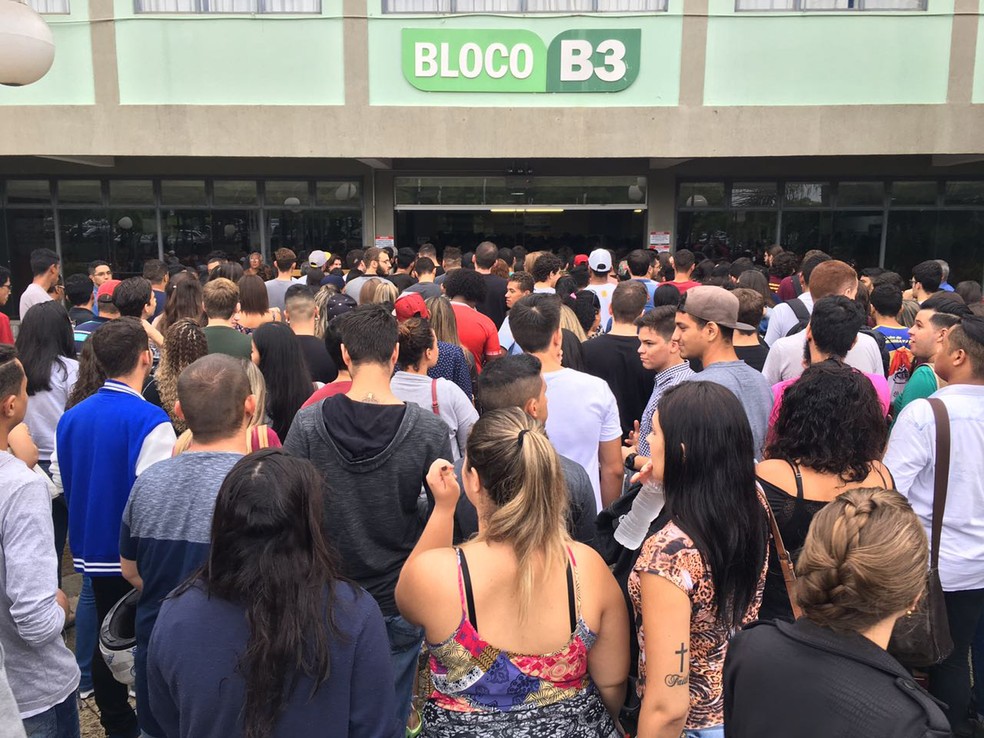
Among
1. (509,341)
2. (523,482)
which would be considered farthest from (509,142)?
(523,482)

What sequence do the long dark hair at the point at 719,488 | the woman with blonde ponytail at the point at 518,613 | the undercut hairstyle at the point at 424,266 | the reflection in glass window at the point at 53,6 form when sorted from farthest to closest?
the reflection in glass window at the point at 53,6 → the undercut hairstyle at the point at 424,266 → the long dark hair at the point at 719,488 → the woman with blonde ponytail at the point at 518,613

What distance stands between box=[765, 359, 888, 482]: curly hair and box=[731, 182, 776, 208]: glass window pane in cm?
1222

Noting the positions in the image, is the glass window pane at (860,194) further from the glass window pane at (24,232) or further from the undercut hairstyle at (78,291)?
the glass window pane at (24,232)

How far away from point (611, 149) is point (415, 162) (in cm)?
402

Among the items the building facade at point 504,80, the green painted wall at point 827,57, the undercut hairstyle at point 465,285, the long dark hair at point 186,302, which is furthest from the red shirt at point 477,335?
the green painted wall at point 827,57

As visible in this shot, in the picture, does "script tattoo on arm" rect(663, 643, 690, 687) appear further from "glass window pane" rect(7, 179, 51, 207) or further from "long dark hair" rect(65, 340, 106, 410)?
"glass window pane" rect(7, 179, 51, 207)

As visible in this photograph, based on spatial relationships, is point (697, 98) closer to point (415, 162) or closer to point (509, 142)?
point (509, 142)

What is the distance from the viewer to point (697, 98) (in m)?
11.4

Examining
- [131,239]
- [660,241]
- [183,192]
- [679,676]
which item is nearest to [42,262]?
[679,676]

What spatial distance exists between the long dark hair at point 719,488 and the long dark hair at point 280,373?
2724 millimetres

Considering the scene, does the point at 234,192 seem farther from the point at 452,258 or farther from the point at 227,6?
the point at 452,258

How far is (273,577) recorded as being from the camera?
1851 millimetres

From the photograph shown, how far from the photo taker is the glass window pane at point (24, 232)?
1457 cm

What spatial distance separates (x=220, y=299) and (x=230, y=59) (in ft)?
25.5
